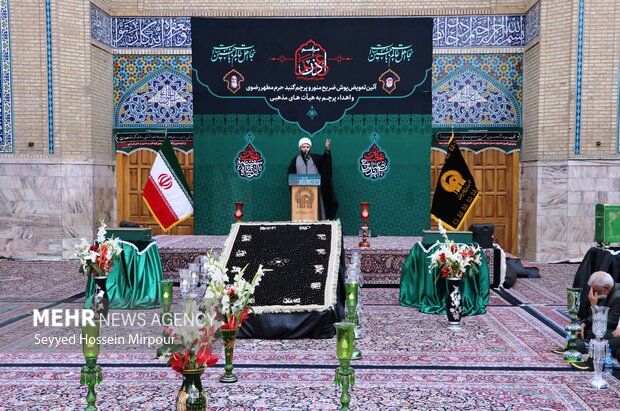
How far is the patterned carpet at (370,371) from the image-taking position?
312 centimetres

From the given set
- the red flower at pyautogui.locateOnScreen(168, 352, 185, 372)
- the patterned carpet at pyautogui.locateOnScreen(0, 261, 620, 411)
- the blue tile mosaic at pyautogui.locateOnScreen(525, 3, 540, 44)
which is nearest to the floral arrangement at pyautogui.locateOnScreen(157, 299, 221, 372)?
the red flower at pyautogui.locateOnScreen(168, 352, 185, 372)

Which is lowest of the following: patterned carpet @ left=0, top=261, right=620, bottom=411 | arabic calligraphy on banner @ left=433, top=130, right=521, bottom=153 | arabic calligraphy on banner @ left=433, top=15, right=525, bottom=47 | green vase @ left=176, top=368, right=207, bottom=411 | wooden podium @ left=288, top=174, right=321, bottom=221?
patterned carpet @ left=0, top=261, right=620, bottom=411

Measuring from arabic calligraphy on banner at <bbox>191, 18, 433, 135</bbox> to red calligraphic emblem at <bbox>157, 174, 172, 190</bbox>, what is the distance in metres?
1.49

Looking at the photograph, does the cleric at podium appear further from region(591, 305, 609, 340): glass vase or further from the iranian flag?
region(591, 305, 609, 340): glass vase

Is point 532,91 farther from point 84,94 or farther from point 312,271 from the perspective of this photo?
point 84,94

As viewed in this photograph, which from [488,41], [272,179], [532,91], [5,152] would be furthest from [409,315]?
[5,152]

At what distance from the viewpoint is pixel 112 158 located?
360 inches

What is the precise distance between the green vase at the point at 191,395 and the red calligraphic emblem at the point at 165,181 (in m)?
5.54

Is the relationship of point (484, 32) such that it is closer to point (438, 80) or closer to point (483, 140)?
point (438, 80)

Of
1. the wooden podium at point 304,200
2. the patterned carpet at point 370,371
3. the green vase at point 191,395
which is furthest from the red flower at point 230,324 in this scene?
the wooden podium at point 304,200

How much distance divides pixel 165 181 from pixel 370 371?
15.0 feet

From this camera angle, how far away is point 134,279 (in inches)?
212

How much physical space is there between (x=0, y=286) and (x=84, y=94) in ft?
9.78

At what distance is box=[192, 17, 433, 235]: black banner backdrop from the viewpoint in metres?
8.73
